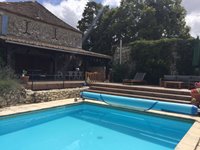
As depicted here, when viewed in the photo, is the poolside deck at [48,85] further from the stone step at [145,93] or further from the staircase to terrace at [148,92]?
the stone step at [145,93]

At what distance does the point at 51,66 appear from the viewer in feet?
68.4

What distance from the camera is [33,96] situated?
12.2 metres

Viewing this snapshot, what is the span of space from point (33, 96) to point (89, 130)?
4.64m

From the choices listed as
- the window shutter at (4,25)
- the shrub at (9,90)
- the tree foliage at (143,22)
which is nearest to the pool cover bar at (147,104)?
the shrub at (9,90)

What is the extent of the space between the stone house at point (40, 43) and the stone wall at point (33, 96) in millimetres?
3630

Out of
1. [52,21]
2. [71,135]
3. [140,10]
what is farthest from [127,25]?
[71,135]

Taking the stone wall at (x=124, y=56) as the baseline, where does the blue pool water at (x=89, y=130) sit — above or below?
below

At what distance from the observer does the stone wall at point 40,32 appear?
61.0ft

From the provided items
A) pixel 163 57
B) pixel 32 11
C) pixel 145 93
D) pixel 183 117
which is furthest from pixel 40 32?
pixel 183 117

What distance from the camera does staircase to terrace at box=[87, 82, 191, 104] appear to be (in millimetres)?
11445

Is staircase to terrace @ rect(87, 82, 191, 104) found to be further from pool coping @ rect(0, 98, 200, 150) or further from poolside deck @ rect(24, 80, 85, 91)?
pool coping @ rect(0, 98, 200, 150)

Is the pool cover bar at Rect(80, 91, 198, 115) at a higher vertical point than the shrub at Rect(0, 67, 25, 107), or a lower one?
lower

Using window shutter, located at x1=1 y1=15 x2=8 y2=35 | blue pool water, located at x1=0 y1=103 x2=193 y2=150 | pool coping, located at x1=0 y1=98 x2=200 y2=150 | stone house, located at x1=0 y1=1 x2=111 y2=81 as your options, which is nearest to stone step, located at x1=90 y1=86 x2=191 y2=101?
pool coping, located at x1=0 y1=98 x2=200 y2=150

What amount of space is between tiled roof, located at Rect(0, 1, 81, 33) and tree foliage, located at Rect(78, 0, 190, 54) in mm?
9001
